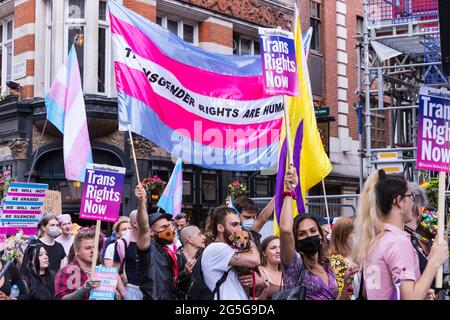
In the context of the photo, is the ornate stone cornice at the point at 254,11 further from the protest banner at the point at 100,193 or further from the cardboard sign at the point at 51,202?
the protest banner at the point at 100,193

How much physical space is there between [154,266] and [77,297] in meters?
0.76

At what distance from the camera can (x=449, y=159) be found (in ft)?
16.4

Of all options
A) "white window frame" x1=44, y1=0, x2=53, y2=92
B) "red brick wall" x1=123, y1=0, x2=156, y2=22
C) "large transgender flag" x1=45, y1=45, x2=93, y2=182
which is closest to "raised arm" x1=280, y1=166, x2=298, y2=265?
"large transgender flag" x1=45, y1=45, x2=93, y2=182

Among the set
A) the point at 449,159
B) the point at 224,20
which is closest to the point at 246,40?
the point at 224,20

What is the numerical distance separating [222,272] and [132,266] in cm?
207

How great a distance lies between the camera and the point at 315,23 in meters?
22.7

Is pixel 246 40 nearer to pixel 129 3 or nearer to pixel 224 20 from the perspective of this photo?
pixel 224 20

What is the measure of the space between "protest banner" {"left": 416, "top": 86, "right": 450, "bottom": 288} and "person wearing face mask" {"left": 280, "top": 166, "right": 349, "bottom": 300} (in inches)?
43.6

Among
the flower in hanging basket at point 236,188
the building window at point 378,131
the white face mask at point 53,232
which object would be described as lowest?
the white face mask at point 53,232

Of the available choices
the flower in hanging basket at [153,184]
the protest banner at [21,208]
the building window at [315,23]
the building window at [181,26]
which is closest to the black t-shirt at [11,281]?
the protest banner at [21,208]

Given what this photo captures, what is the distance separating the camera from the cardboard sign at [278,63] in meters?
6.67

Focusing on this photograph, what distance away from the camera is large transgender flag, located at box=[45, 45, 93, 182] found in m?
10.1

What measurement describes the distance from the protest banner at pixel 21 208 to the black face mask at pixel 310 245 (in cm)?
444

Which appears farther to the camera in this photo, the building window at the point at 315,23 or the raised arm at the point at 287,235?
the building window at the point at 315,23
